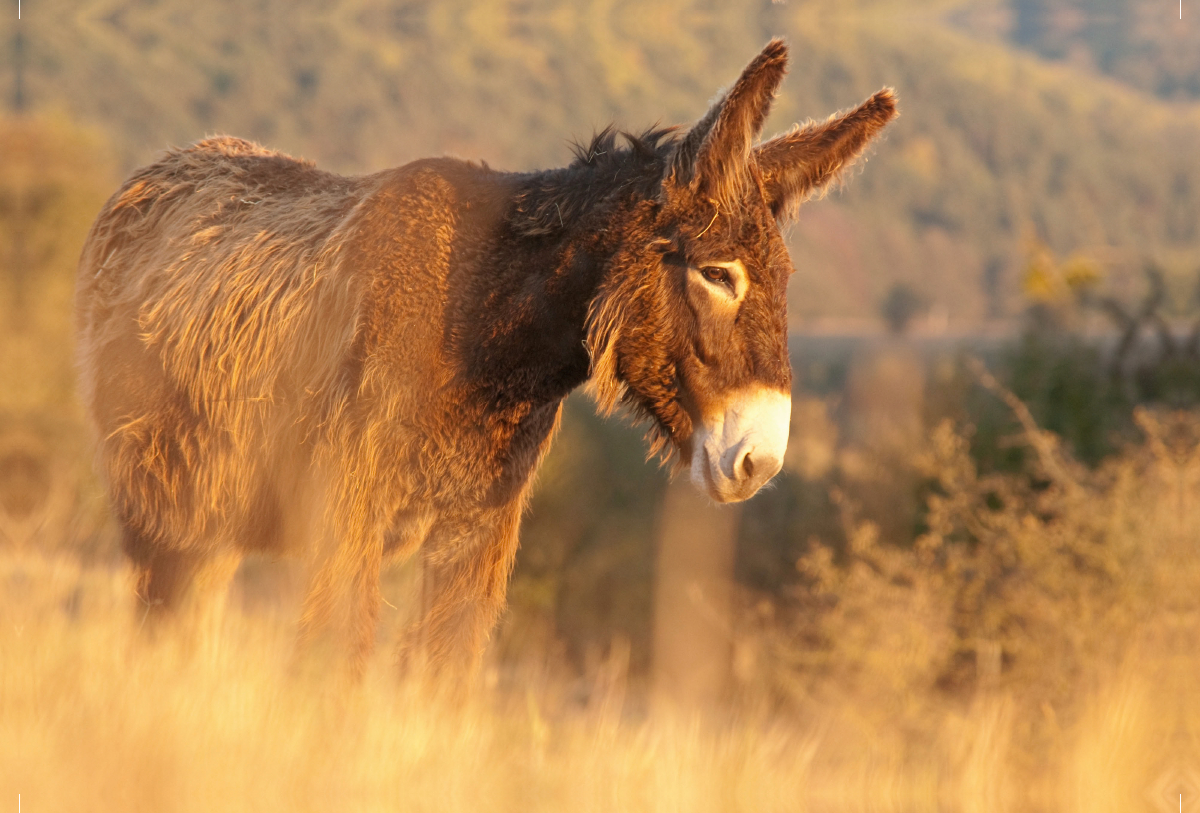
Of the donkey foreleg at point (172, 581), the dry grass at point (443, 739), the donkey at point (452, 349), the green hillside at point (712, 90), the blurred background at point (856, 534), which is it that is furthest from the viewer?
the green hillside at point (712, 90)

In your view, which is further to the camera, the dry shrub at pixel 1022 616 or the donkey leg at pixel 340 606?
the dry shrub at pixel 1022 616

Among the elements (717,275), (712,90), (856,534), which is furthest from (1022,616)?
(712,90)

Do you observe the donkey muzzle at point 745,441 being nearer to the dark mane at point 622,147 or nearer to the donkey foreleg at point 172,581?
the dark mane at point 622,147

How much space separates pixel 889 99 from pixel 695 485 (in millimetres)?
1691

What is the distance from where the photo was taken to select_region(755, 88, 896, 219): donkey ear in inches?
149

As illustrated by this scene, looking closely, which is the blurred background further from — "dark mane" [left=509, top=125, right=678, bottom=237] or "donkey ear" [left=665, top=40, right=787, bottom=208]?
"donkey ear" [left=665, top=40, right=787, bottom=208]

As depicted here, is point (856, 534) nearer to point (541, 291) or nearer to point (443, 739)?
point (541, 291)

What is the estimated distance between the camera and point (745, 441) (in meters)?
3.36

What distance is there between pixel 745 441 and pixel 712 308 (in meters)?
0.46

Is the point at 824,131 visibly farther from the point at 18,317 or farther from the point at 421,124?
Result: the point at 421,124

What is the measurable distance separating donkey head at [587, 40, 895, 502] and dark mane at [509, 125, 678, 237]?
11cm

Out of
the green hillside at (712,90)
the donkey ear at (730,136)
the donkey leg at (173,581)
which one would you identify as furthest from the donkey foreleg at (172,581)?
the green hillside at (712,90)

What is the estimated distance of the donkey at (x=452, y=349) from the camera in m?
3.47

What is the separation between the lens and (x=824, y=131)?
3834 mm
